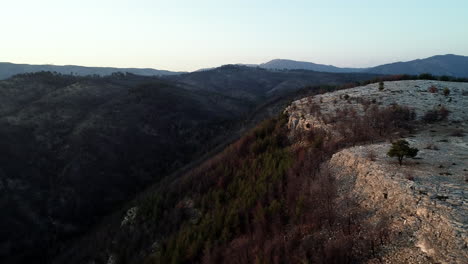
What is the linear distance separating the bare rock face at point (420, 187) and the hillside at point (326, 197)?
0.04 metres

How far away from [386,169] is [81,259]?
98.9 ft

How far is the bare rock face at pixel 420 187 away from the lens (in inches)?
296

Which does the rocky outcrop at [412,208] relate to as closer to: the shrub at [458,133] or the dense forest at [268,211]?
the dense forest at [268,211]

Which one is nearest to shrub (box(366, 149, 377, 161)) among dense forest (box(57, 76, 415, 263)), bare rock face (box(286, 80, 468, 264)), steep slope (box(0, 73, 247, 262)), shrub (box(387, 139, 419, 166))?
bare rock face (box(286, 80, 468, 264))

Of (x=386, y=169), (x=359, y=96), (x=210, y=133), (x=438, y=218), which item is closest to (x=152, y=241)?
(x=386, y=169)

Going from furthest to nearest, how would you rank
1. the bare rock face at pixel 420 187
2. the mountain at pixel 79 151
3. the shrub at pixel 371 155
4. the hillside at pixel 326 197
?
the mountain at pixel 79 151 → the shrub at pixel 371 155 → the hillside at pixel 326 197 → the bare rock face at pixel 420 187

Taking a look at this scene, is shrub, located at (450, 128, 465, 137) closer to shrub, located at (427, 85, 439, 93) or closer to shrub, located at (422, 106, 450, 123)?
shrub, located at (422, 106, 450, 123)

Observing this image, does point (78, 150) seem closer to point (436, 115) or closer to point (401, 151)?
point (401, 151)

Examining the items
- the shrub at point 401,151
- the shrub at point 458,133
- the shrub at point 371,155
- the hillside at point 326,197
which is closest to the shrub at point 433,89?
the hillside at point 326,197

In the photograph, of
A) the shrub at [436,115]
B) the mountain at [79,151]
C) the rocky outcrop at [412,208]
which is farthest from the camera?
the mountain at [79,151]

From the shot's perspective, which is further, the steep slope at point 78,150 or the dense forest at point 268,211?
the steep slope at point 78,150

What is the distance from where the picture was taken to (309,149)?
1733cm

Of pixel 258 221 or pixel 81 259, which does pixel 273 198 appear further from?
pixel 81 259

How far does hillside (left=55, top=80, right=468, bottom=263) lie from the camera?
28.0 ft
